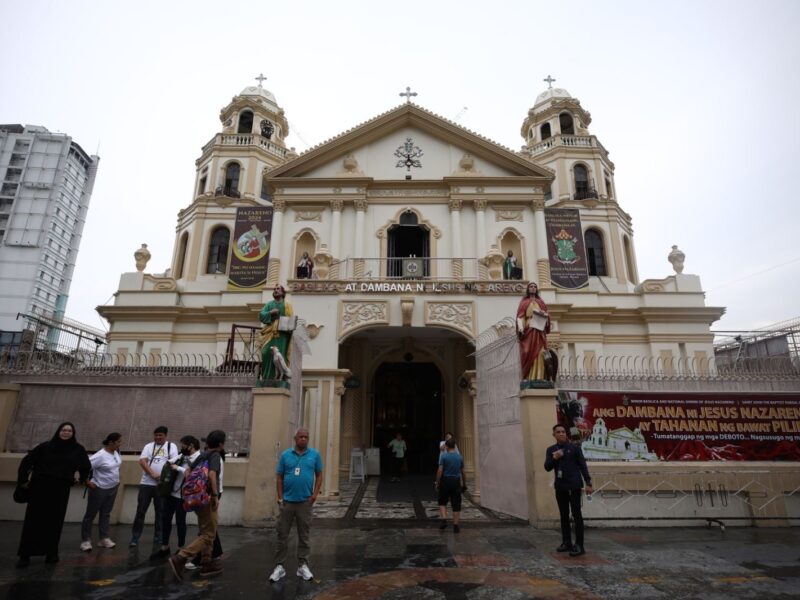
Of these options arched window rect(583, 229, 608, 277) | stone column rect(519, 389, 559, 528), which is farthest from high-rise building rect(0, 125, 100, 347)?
stone column rect(519, 389, 559, 528)

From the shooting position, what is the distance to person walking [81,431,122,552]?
276 inches

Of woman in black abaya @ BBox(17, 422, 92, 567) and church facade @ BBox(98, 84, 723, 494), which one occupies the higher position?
church facade @ BBox(98, 84, 723, 494)

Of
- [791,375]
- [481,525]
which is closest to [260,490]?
[481,525]

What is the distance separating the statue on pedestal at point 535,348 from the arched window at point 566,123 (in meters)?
19.3

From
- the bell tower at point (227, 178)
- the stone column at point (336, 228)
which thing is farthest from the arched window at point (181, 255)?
the stone column at point (336, 228)

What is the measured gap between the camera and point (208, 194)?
23.6 metres

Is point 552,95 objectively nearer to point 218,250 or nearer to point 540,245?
point 540,245

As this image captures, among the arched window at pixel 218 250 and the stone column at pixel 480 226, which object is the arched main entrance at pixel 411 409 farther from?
the arched window at pixel 218 250

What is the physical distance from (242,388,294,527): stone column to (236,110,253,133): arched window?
2043 cm

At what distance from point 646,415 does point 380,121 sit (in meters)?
15.6

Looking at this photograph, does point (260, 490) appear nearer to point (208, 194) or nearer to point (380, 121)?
point (380, 121)

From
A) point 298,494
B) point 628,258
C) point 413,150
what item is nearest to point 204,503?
point 298,494

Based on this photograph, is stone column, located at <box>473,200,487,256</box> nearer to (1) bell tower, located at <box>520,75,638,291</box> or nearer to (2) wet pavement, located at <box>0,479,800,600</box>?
(1) bell tower, located at <box>520,75,638,291</box>

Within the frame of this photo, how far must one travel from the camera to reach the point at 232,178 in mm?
24297
